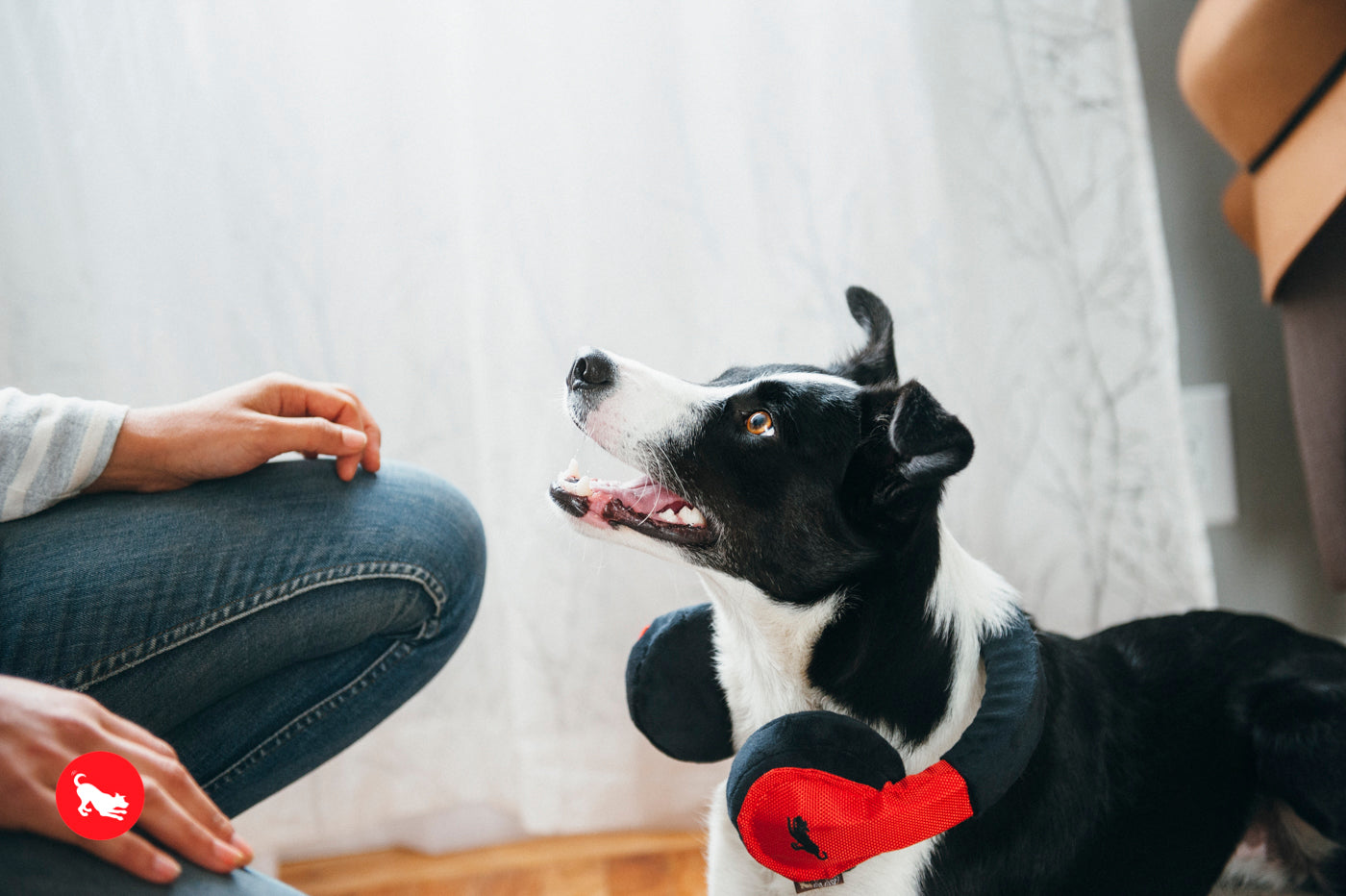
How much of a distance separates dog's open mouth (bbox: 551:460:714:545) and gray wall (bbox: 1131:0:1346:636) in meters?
1.28

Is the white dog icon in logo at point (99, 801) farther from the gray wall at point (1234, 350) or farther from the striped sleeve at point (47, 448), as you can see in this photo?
the gray wall at point (1234, 350)

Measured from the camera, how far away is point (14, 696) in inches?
26.3

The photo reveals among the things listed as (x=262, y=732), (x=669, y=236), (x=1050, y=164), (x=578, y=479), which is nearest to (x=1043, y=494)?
(x=1050, y=164)

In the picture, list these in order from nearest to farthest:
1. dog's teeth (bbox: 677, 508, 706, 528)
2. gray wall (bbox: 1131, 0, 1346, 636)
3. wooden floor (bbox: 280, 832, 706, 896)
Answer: dog's teeth (bbox: 677, 508, 706, 528), wooden floor (bbox: 280, 832, 706, 896), gray wall (bbox: 1131, 0, 1346, 636)

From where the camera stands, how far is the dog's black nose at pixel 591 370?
3.23ft

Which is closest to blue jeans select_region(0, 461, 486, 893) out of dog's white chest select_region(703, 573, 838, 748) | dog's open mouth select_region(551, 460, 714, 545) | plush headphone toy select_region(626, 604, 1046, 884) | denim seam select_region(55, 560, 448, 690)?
denim seam select_region(55, 560, 448, 690)

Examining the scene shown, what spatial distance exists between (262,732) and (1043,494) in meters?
1.26

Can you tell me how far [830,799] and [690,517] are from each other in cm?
35

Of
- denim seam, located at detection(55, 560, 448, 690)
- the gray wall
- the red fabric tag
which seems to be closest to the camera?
the red fabric tag

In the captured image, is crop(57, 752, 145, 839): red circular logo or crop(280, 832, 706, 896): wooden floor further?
crop(280, 832, 706, 896): wooden floor

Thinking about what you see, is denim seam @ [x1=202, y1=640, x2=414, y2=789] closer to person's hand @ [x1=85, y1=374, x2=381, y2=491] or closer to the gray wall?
person's hand @ [x1=85, y1=374, x2=381, y2=491]

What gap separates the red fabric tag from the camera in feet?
2.64

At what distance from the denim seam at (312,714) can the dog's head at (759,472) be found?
32 centimetres

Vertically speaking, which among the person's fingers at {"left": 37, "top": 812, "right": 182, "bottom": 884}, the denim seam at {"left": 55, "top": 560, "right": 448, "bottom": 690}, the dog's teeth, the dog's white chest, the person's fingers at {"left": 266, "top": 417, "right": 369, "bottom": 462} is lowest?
the dog's white chest
